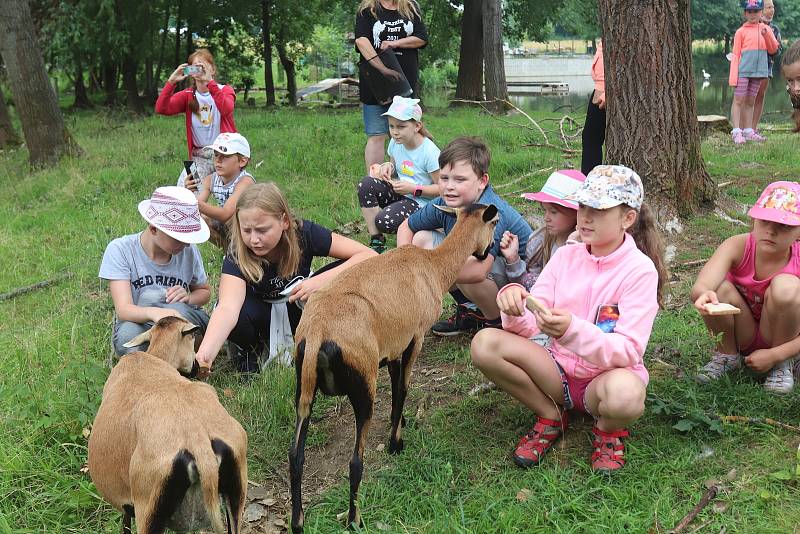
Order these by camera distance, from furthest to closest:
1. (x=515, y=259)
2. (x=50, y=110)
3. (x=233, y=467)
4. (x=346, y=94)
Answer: (x=346, y=94), (x=50, y=110), (x=515, y=259), (x=233, y=467)

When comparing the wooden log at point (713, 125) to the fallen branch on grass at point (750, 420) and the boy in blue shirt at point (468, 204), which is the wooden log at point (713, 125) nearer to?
the boy in blue shirt at point (468, 204)

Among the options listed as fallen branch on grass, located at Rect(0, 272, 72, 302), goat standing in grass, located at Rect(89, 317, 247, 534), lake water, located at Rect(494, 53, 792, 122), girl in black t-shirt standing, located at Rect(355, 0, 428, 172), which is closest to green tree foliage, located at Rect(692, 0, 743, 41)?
lake water, located at Rect(494, 53, 792, 122)

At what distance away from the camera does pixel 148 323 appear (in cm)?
412

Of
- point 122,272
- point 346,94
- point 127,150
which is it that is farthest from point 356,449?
point 346,94

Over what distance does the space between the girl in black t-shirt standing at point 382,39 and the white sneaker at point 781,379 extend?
4.29 meters

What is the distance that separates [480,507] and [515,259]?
158 centimetres

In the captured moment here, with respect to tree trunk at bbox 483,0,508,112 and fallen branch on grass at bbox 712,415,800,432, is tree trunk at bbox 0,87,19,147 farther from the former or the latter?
fallen branch on grass at bbox 712,415,800,432

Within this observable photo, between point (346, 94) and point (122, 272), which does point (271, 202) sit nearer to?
point (122, 272)

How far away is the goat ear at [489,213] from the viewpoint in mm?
3676

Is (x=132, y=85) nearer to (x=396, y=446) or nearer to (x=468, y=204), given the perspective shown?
(x=468, y=204)

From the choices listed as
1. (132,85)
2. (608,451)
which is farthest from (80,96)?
(608,451)

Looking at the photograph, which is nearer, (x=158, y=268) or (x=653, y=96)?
(x=158, y=268)

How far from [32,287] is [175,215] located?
8.91 ft

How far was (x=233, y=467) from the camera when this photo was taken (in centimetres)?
245
